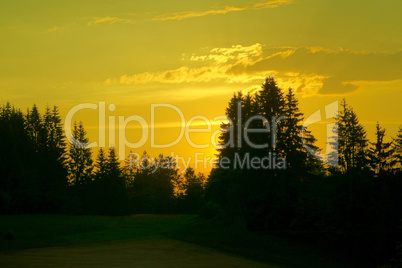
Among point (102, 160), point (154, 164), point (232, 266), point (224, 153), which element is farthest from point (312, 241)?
point (154, 164)

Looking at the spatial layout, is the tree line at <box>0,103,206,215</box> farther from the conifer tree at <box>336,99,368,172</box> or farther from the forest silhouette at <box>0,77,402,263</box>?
the conifer tree at <box>336,99,368,172</box>

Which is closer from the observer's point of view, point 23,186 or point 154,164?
point 23,186

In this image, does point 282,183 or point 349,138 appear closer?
point 282,183

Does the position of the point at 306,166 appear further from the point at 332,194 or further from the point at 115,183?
the point at 115,183

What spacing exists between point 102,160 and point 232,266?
6643 centimetres

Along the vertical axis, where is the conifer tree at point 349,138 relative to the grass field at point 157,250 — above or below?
above

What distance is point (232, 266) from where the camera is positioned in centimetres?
2411

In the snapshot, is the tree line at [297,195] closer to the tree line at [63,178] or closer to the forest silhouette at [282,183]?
the forest silhouette at [282,183]

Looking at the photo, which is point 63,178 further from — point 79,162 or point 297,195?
point 297,195

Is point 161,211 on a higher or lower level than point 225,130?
lower

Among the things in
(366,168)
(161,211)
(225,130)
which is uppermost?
(225,130)

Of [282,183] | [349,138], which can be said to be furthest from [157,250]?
[349,138]

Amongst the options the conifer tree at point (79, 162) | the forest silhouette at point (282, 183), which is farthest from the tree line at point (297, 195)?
the conifer tree at point (79, 162)

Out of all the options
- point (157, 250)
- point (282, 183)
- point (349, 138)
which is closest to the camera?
point (157, 250)
